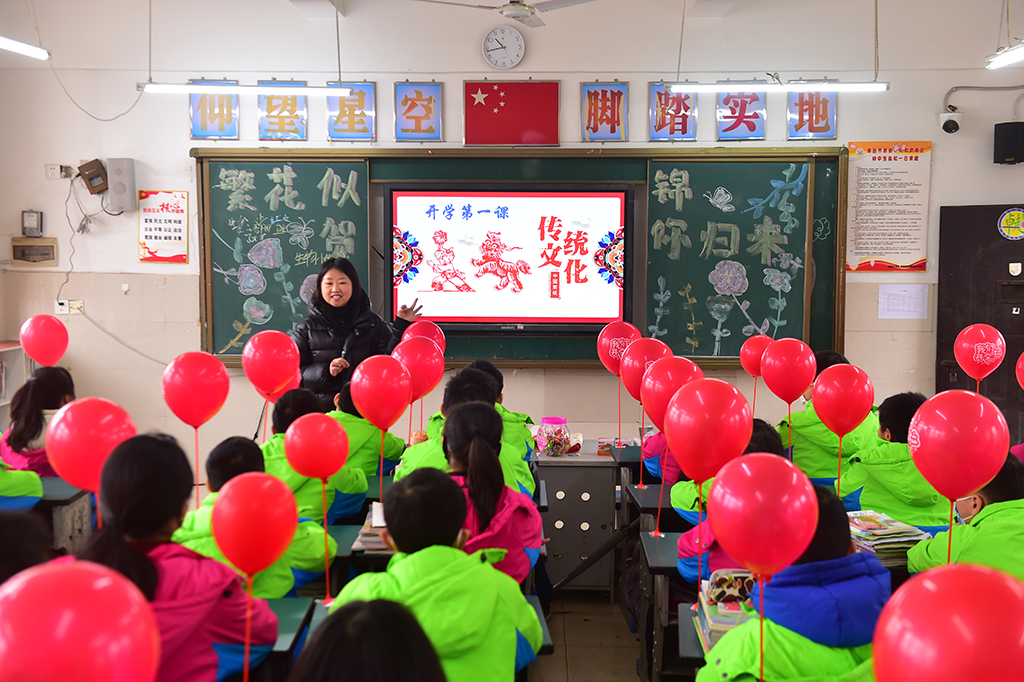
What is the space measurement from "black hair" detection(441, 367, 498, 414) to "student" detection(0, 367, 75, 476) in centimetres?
144

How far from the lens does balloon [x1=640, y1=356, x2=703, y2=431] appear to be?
2537 millimetres

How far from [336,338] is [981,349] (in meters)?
3.32

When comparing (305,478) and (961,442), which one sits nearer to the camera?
(961,442)

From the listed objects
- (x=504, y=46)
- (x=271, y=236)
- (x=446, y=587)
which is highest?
(x=504, y=46)

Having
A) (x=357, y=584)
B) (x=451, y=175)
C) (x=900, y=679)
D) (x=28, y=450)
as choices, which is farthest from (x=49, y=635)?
(x=451, y=175)

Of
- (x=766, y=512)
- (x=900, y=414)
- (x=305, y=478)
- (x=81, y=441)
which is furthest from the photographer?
(x=900, y=414)

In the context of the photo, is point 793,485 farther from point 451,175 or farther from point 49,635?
point 451,175

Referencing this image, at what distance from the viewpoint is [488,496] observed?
6.04 ft

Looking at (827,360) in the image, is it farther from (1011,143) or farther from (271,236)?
(271,236)

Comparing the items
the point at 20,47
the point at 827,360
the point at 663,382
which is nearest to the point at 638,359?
the point at 663,382

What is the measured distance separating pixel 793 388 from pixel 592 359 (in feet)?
5.88

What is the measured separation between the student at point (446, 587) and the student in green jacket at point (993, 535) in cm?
111

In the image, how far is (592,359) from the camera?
4.62 metres

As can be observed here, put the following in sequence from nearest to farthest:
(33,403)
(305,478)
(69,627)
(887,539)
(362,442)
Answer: (69,627) → (887,539) → (305,478) → (33,403) → (362,442)
